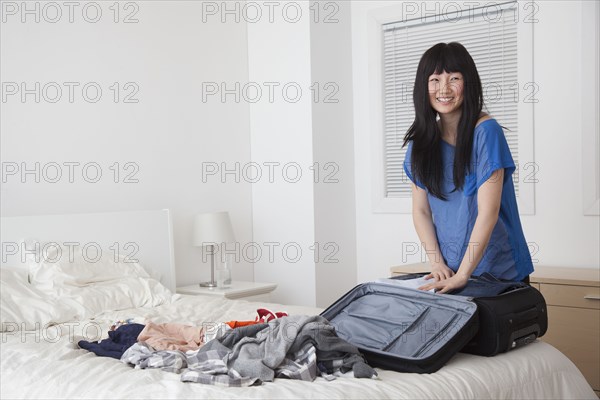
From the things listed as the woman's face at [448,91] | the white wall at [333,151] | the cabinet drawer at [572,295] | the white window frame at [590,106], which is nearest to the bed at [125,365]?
the woman's face at [448,91]

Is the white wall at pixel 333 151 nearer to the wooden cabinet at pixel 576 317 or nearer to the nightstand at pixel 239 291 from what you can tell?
the nightstand at pixel 239 291

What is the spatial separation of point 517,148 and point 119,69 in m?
2.30

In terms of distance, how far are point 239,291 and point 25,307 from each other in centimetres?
131

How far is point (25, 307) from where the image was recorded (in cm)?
312

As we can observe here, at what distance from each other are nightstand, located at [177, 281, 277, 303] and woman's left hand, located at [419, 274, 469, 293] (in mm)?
1897

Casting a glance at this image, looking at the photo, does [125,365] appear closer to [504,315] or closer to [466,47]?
[504,315]

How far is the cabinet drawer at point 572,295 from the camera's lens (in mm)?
3457

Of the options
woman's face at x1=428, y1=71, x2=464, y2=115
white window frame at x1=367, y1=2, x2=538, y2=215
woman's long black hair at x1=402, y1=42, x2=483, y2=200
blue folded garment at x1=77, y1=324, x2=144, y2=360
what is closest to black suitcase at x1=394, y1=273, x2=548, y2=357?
woman's long black hair at x1=402, y1=42, x2=483, y2=200

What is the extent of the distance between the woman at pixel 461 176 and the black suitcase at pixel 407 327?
0.11 m

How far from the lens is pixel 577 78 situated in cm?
399

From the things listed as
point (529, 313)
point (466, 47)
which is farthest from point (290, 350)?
point (466, 47)

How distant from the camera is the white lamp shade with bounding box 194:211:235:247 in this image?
4.29 m

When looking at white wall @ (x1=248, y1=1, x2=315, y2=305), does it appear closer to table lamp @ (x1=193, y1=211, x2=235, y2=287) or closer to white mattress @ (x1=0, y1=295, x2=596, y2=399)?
table lamp @ (x1=193, y1=211, x2=235, y2=287)

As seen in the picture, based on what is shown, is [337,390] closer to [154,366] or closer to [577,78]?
[154,366]
